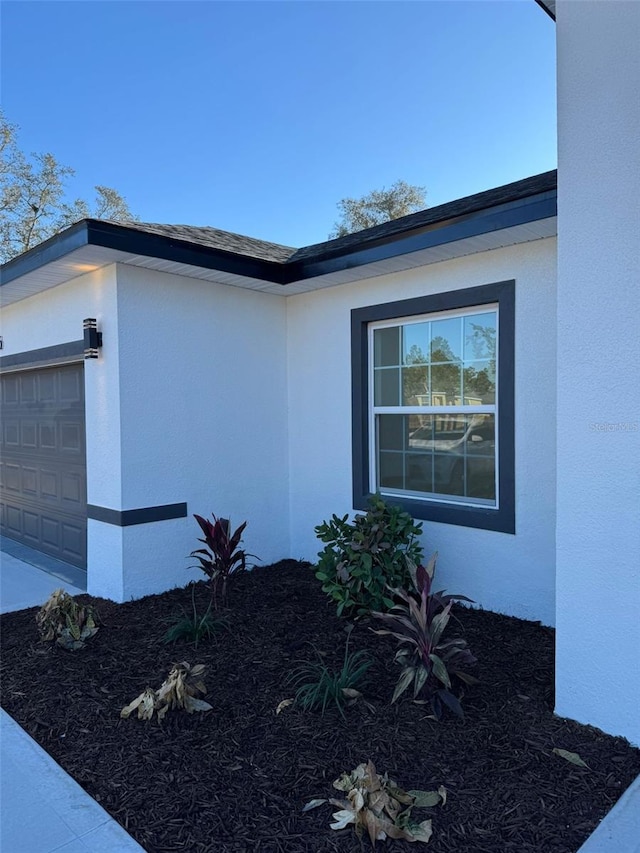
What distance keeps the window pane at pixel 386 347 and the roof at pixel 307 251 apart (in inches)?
23.3

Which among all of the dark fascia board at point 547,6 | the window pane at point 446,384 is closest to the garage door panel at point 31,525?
the window pane at point 446,384

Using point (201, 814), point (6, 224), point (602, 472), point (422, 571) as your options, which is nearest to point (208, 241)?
point (422, 571)

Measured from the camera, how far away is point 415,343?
542 cm

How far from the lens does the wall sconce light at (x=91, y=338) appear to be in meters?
5.24

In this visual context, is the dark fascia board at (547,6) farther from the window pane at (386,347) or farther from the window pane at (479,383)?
the window pane at (386,347)

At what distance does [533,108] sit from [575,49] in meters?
5.99

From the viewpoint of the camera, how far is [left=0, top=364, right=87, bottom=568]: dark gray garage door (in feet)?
20.0

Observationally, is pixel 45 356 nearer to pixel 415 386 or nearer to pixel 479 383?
pixel 415 386

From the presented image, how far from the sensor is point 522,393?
455cm

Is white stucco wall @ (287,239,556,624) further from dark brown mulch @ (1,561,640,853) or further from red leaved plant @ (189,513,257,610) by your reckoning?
red leaved plant @ (189,513,257,610)

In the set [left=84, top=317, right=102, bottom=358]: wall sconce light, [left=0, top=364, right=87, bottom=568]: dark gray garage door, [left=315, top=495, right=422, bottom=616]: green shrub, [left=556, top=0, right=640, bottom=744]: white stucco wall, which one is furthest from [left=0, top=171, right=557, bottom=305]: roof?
[left=315, top=495, right=422, bottom=616]: green shrub

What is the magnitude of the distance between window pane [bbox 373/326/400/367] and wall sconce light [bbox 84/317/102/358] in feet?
8.91

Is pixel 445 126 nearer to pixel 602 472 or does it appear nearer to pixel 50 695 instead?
pixel 602 472

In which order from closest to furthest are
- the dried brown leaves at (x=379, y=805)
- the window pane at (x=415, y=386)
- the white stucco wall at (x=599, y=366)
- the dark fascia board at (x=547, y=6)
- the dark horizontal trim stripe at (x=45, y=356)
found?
the dried brown leaves at (x=379, y=805), the white stucco wall at (x=599, y=366), the dark fascia board at (x=547, y=6), the window pane at (x=415, y=386), the dark horizontal trim stripe at (x=45, y=356)
